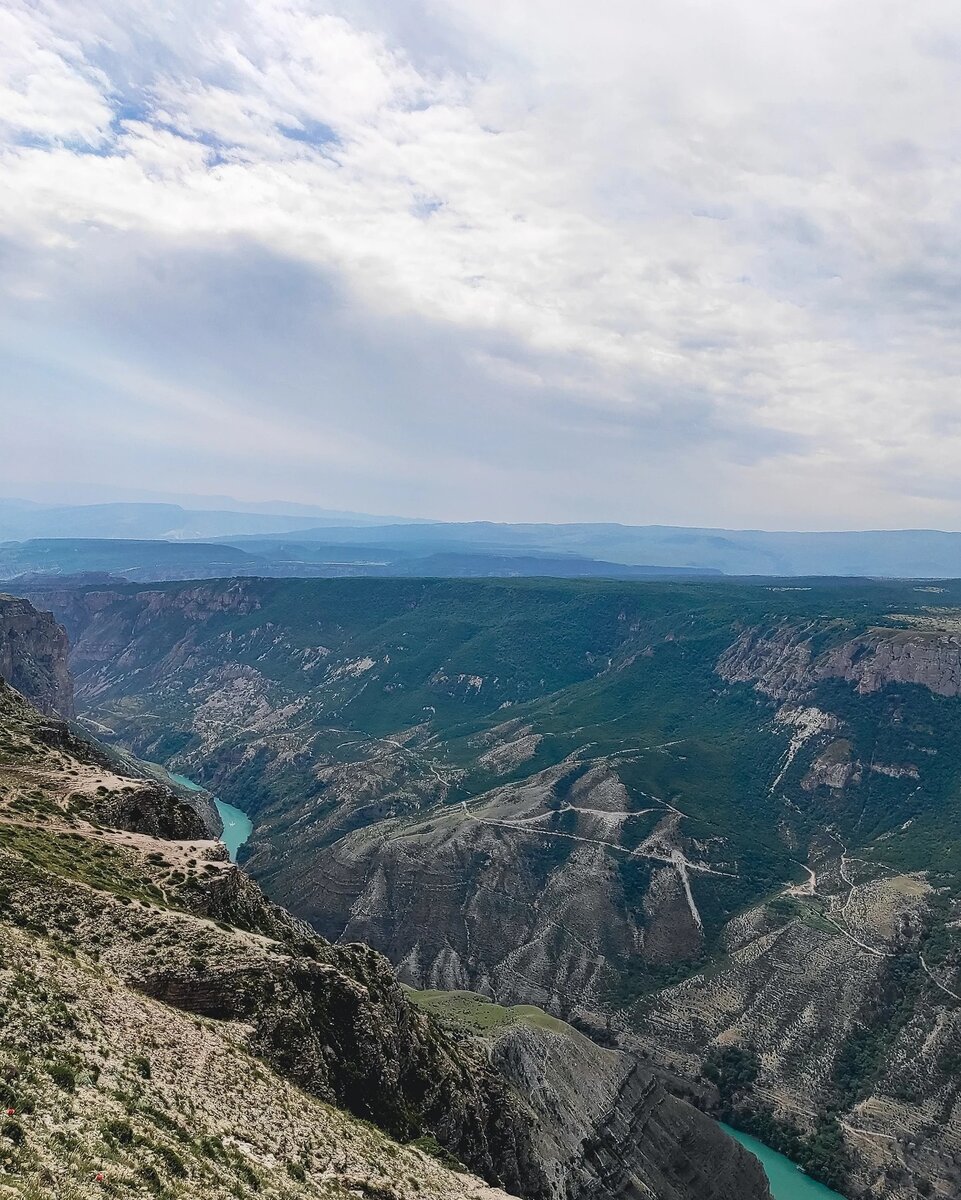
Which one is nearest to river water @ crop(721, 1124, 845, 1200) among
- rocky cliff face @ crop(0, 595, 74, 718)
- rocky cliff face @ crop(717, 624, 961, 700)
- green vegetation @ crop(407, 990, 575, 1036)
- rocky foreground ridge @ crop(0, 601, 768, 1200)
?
rocky foreground ridge @ crop(0, 601, 768, 1200)

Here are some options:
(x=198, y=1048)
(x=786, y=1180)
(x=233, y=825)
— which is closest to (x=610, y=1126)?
(x=786, y=1180)

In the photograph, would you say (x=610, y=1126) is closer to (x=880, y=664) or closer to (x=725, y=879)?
(x=725, y=879)

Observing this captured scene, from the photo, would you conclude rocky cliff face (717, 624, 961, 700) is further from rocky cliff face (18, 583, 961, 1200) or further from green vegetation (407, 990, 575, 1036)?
green vegetation (407, 990, 575, 1036)

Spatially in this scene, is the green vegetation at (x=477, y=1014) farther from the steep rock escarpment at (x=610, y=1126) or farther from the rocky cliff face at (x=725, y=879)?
the rocky cliff face at (x=725, y=879)

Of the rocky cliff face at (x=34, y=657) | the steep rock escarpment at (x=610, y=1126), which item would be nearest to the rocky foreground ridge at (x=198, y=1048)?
the steep rock escarpment at (x=610, y=1126)

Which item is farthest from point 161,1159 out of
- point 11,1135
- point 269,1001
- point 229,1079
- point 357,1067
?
point 357,1067

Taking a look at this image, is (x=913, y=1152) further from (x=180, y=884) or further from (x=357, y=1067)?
(x=180, y=884)
